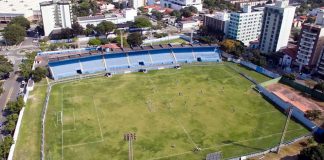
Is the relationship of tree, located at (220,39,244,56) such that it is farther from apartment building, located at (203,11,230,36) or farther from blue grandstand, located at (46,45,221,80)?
apartment building, located at (203,11,230,36)

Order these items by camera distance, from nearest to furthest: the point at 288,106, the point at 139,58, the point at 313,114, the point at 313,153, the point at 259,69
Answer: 1. the point at 313,153
2. the point at 313,114
3. the point at 288,106
4. the point at 259,69
5. the point at 139,58

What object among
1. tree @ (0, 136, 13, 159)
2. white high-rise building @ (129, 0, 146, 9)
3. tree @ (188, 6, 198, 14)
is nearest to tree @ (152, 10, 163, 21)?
tree @ (188, 6, 198, 14)

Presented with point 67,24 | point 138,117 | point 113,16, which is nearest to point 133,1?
point 113,16

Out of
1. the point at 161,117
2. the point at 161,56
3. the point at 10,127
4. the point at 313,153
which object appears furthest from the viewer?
the point at 161,56

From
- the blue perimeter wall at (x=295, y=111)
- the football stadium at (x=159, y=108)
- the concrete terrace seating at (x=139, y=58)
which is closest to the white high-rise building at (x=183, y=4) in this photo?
the football stadium at (x=159, y=108)

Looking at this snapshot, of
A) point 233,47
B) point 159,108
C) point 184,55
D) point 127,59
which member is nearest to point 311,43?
point 233,47

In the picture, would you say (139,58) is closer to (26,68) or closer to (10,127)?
(26,68)
